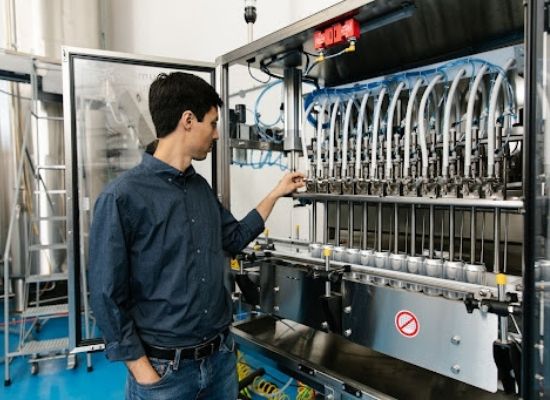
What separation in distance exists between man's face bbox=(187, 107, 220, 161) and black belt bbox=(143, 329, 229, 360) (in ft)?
1.75

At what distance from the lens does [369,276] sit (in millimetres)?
1129

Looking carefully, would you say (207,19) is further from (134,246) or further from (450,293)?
(450,293)

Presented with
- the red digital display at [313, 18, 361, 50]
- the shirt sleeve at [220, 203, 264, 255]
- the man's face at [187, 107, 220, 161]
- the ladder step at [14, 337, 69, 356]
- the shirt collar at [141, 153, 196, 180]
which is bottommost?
the ladder step at [14, 337, 69, 356]

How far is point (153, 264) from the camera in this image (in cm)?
107

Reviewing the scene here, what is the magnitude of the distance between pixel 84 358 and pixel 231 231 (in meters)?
1.99

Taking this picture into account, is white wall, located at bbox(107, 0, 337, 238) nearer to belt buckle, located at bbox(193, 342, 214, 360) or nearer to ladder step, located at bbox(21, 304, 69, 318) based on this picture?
ladder step, located at bbox(21, 304, 69, 318)

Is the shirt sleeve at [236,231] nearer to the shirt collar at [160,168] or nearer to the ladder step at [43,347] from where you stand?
the shirt collar at [160,168]

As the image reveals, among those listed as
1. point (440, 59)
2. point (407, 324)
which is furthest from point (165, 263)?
point (440, 59)

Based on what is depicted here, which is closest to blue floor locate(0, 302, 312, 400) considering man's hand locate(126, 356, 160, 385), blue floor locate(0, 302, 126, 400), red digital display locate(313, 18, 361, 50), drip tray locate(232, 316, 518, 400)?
blue floor locate(0, 302, 126, 400)

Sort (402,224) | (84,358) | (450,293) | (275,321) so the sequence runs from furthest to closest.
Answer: (84,358) < (275,321) < (402,224) < (450,293)

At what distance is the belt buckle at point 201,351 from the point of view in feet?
3.65

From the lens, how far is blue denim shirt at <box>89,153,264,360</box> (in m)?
1.00

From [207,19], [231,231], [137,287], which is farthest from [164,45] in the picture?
[137,287]

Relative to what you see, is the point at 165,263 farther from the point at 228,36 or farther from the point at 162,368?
the point at 228,36
